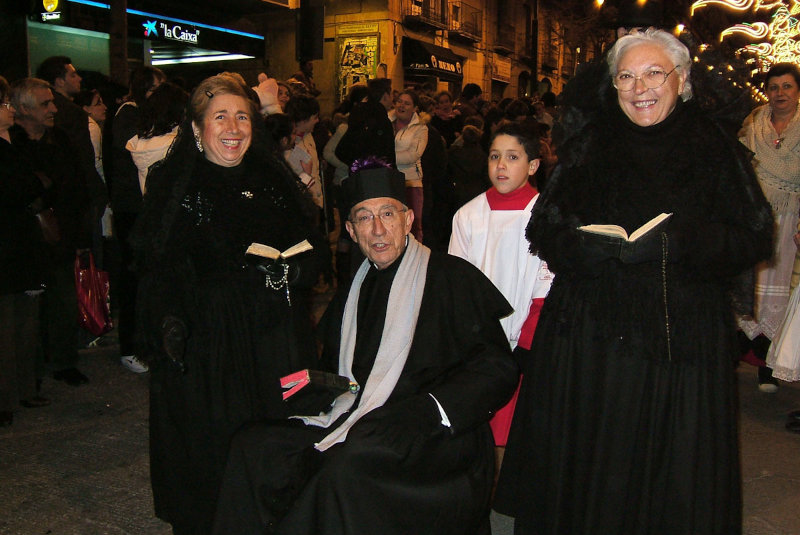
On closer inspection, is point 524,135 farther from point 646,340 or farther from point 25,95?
point 25,95

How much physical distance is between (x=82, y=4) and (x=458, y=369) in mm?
12829

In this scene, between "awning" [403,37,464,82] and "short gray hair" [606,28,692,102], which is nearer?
"short gray hair" [606,28,692,102]

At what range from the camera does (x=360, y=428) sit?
2449 mm

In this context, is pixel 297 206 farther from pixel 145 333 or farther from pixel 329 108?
pixel 329 108

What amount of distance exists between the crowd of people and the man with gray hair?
254cm

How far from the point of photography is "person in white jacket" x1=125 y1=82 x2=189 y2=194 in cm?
511

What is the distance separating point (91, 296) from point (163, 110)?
6.32 feet

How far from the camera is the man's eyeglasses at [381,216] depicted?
2.98 metres

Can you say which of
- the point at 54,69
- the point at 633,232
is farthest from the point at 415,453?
the point at 54,69

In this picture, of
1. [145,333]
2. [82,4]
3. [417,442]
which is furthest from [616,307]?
[82,4]

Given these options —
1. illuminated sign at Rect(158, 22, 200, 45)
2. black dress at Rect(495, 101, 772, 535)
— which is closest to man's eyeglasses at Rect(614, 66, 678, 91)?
black dress at Rect(495, 101, 772, 535)

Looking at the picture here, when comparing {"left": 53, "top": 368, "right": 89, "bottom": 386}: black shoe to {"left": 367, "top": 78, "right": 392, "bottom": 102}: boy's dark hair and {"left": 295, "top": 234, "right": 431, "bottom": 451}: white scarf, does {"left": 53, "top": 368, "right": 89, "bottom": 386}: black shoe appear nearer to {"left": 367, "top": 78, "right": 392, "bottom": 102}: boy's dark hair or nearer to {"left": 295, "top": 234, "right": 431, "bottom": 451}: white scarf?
{"left": 295, "top": 234, "right": 431, "bottom": 451}: white scarf

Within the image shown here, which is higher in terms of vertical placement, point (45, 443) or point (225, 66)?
point (225, 66)

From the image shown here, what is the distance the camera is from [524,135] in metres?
4.05
